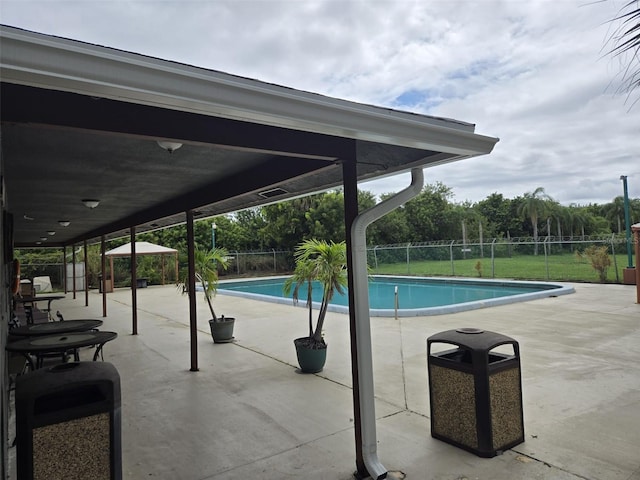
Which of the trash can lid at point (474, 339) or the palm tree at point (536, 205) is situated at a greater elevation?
the palm tree at point (536, 205)

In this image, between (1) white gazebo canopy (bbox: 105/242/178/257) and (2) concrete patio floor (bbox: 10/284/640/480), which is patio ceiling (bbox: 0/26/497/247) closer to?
(2) concrete patio floor (bbox: 10/284/640/480)

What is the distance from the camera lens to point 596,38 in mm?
1584

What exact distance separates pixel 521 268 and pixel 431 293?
252 inches

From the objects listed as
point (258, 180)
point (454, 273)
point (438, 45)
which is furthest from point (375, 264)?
point (258, 180)

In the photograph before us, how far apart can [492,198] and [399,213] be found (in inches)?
479

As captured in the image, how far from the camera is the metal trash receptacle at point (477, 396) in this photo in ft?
10.3

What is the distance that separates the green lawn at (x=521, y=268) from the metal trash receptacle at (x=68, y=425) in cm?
1151

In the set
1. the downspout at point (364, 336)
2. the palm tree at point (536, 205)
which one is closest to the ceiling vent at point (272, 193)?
the downspout at point (364, 336)

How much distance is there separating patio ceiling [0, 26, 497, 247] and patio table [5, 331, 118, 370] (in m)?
1.68

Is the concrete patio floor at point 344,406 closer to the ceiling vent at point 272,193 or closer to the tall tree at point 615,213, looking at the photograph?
the ceiling vent at point 272,193

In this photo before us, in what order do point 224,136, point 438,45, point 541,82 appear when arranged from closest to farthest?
point 224,136, point 438,45, point 541,82

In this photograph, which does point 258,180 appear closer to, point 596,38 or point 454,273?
point 596,38

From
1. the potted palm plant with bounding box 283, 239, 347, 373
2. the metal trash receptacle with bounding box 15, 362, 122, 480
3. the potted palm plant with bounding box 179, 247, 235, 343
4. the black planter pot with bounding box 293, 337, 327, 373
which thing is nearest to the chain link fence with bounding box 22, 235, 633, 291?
the potted palm plant with bounding box 179, 247, 235, 343

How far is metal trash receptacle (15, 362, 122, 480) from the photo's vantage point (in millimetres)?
2115
